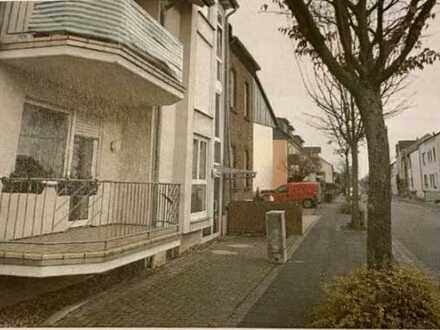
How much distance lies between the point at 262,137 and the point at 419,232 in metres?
7.17

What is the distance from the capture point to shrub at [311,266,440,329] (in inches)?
109

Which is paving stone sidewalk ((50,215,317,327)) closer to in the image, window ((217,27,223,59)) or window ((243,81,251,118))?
window ((217,27,223,59))

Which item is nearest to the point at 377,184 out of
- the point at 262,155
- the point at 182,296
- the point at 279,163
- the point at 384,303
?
the point at 384,303

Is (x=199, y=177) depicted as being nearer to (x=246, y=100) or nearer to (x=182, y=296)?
(x=182, y=296)

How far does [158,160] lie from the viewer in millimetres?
6059

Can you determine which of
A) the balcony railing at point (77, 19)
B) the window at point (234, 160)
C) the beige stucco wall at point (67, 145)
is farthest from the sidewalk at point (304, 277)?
the balcony railing at point (77, 19)

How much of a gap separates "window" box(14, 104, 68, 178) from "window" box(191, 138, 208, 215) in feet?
9.69

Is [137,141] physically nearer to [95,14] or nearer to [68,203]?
[68,203]

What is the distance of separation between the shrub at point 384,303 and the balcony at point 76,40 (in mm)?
3422

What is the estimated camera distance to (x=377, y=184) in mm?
3459

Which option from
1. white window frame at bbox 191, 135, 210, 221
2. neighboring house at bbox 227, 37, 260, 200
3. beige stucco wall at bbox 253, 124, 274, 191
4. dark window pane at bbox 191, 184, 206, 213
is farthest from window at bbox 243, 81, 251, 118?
dark window pane at bbox 191, 184, 206, 213

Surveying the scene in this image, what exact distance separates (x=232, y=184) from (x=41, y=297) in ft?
24.2

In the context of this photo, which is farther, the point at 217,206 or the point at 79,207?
the point at 217,206

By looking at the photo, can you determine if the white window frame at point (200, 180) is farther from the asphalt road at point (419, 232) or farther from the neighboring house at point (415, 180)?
the neighboring house at point (415, 180)
